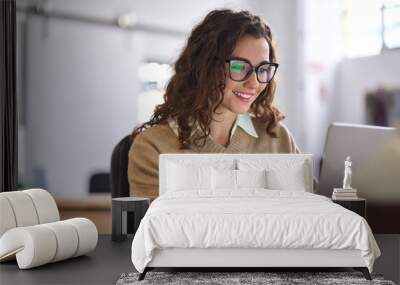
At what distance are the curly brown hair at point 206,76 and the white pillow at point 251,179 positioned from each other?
24.3 inches

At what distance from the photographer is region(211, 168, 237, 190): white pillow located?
17.2 feet

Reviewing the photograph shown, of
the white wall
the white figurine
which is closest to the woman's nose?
the white wall

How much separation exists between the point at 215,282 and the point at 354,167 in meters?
2.30

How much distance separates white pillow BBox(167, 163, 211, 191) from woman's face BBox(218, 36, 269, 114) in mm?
667

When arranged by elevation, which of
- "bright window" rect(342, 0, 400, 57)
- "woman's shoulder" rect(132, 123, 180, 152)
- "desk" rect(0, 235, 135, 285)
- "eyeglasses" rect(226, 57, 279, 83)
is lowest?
"desk" rect(0, 235, 135, 285)

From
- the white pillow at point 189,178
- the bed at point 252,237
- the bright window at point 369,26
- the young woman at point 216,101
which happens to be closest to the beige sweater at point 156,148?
the young woman at point 216,101

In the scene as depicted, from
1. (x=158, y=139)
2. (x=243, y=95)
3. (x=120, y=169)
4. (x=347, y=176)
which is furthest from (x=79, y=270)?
(x=347, y=176)

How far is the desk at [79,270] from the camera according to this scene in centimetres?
412

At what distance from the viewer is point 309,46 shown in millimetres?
5879

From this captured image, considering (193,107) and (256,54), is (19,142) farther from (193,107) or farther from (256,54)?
(256,54)

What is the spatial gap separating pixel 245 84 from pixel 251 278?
211 centimetres

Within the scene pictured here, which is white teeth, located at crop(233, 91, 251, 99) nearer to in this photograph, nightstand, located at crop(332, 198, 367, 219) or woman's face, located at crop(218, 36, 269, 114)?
woman's face, located at crop(218, 36, 269, 114)

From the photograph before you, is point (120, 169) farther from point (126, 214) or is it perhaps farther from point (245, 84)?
point (245, 84)

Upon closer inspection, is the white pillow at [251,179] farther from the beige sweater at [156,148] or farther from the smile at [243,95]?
the smile at [243,95]
